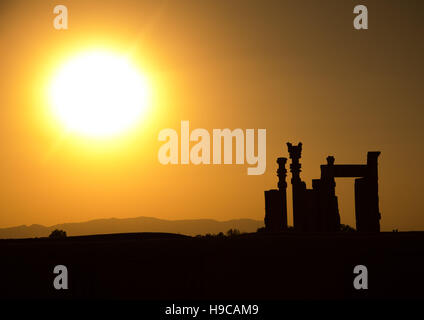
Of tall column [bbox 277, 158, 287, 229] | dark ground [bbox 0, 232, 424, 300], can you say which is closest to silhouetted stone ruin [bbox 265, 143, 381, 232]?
tall column [bbox 277, 158, 287, 229]

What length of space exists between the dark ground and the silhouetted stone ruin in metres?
8.91

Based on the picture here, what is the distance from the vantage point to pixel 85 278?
1994 cm

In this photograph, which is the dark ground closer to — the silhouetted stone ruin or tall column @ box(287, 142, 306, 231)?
the silhouetted stone ruin

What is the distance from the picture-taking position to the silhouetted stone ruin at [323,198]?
100 ft

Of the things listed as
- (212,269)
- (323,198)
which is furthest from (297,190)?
(212,269)

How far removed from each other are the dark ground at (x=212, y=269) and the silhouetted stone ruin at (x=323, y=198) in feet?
29.2

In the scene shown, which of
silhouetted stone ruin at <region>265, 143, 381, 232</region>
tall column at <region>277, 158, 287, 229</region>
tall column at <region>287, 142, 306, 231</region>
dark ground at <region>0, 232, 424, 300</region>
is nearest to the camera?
dark ground at <region>0, 232, 424, 300</region>

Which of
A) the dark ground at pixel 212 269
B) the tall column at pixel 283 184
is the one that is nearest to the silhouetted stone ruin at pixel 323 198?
the tall column at pixel 283 184

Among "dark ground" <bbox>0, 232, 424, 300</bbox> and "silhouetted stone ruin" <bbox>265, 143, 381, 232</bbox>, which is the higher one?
"silhouetted stone ruin" <bbox>265, 143, 381, 232</bbox>

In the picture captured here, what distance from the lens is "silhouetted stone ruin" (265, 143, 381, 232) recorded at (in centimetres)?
3048

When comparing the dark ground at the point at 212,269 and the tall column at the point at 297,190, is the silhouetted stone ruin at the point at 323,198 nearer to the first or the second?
the tall column at the point at 297,190

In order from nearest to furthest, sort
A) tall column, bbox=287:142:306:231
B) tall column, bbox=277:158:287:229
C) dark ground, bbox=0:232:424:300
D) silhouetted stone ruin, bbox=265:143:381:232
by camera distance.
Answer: dark ground, bbox=0:232:424:300 → silhouetted stone ruin, bbox=265:143:381:232 → tall column, bbox=287:142:306:231 → tall column, bbox=277:158:287:229

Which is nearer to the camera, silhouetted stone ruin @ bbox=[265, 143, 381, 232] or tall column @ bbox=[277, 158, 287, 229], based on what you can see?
silhouetted stone ruin @ bbox=[265, 143, 381, 232]

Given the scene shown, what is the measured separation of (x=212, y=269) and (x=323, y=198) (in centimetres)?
1118
